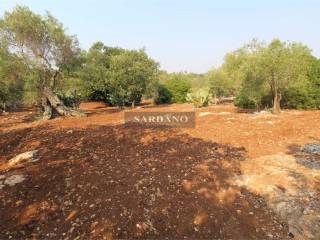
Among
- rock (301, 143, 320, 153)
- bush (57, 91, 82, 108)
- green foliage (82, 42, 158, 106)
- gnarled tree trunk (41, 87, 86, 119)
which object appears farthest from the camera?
green foliage (82, 42, 158, 106)

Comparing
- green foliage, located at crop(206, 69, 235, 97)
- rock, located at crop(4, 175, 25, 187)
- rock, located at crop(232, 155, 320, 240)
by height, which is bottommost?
rock, located at crop(232, 155, 320, 240)

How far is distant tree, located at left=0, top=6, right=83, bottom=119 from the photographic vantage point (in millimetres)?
16422

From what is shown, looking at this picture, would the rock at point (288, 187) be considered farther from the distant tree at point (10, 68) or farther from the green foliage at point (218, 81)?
the green foliage at point (218, 81)

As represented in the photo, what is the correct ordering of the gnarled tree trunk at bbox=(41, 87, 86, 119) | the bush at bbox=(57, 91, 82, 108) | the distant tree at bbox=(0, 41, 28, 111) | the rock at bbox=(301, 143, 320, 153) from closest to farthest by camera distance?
the rock at bbox=(301, 143, 320, 153), the distant tree at bbox=(0, 41, 28, 111), the gnarled tree trunk at bbox=(41, 87, 86, 119), the bush at bbox=(57, 91, 82, 108)

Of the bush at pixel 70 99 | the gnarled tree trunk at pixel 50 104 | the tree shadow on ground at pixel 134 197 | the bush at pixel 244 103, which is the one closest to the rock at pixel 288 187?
the tree shadow on ground at pixel 134 197

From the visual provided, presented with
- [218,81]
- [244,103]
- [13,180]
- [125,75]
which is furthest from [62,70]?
[218,81]

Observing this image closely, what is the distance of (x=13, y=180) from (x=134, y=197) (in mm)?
3409

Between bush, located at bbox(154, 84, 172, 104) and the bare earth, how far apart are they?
29.1 m

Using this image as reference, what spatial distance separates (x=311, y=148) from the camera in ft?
28.5

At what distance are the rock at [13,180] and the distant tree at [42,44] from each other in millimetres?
11535

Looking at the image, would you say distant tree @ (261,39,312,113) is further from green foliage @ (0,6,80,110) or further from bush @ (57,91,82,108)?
bush @ (57,91,82,108)

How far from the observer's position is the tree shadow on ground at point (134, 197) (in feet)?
15.6

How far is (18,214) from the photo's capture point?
5164 mm

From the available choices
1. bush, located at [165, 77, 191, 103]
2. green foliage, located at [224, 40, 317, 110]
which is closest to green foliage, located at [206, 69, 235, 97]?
bush, located at [165, 77, 191, 103]
